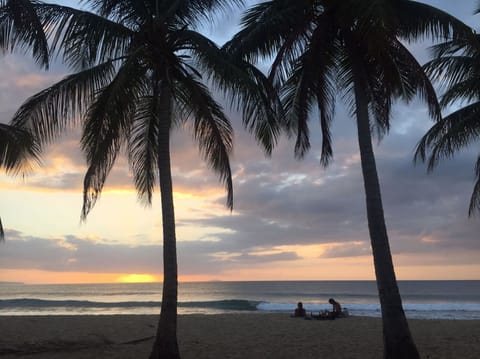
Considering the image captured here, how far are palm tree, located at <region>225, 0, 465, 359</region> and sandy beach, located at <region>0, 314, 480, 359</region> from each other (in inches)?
116

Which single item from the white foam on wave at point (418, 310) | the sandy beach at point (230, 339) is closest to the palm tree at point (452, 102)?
the sandy beach at point (230, 339)

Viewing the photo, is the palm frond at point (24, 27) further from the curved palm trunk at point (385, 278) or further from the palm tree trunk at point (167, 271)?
the curved palm trunk at point (385, 278)

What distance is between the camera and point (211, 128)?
10.6 metres

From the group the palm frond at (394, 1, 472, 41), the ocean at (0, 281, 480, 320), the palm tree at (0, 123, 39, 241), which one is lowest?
the ocean at (0, 281, 480, 320)

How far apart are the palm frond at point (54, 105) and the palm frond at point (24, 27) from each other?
94cm

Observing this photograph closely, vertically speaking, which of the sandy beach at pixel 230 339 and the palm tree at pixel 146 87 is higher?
the palm tree at pixel 146 87

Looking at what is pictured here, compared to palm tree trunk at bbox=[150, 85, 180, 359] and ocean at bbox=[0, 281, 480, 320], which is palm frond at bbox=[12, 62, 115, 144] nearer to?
palm tree trunk at bbox=[150, 85, 180, 359]

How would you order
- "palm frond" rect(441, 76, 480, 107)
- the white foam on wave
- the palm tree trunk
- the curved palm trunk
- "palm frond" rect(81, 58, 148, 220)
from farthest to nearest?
the white foam on wave → "palm frond" rect(441, 76, 480, 107) → "palm frond" rect(81, 58, 148, 220) → the palm tree trunk → the curved palm trunk

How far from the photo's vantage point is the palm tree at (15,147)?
32.8 feet

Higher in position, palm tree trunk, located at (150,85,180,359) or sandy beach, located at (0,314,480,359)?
palm tree trunk, located at (150,85,180,359)

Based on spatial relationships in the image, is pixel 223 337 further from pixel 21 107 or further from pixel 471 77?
pixel 471 77

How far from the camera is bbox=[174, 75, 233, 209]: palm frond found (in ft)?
34.6

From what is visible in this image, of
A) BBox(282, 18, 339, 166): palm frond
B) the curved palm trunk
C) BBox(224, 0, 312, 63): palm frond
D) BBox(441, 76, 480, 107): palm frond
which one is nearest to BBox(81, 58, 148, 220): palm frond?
BBox(224, 0, 312, 63): palm frond

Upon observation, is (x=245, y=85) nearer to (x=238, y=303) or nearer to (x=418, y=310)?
(x=418, y=310)
